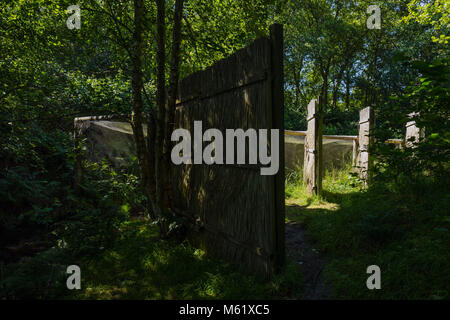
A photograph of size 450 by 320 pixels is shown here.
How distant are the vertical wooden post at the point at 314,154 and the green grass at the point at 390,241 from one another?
1566mm

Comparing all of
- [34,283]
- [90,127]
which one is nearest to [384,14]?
[90,127]

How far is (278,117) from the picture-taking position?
117 inches

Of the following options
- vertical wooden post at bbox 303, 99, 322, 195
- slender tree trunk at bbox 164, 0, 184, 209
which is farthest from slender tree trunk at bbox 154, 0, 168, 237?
vertical wooden post at bbox 303, 99, 322, 195

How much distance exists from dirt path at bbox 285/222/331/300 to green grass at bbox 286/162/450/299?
0.30ft

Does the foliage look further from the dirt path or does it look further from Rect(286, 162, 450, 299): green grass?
the dirt path

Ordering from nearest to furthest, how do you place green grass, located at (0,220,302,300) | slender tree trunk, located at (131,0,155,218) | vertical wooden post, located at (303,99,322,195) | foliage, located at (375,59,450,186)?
foliage, located at (375,59,450,186)
green grass, located at (0,220,302,300)
slender tree trunk, located at (131,0,155,218)
vertical wooden post, located at (303,99,322,195)

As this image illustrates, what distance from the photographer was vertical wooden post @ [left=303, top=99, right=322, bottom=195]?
21.5 feet

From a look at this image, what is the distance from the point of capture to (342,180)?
711 cm

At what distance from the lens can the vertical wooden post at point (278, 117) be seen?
296 cm

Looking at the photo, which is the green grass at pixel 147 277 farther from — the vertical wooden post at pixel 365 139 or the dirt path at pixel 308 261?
the vertical wooden post at pixel 365 139

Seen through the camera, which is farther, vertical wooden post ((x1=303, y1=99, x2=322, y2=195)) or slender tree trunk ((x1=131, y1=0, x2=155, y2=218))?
vertical wooden post ((x1=303, y1=99, x2=322, y2=195))

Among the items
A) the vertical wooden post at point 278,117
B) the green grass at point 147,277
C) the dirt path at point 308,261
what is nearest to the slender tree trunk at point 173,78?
the green grass at point 147,277

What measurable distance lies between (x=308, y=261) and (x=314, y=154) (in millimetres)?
3577
